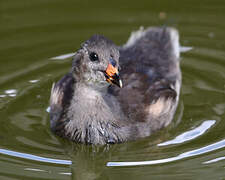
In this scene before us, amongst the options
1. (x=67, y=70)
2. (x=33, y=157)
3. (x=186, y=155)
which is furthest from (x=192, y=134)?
(x=67, y=70)

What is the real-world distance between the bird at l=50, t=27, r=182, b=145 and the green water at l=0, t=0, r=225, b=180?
0.70 ft

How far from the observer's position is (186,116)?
9.62m

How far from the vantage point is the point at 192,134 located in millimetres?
8938

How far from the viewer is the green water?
26.7ft

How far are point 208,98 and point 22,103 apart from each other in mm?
3179

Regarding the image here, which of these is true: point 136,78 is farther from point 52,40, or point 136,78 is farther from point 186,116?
point 52,40

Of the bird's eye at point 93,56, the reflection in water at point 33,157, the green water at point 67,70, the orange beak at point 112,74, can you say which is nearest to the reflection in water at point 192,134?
the green water at point 67,70

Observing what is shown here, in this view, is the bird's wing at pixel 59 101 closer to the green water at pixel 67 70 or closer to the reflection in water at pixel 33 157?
the green water at pixel 67 70

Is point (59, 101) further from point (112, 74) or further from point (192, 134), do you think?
point (192, 134)

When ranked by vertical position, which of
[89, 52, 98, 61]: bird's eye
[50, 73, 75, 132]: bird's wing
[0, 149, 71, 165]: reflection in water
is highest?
[89, 52, 98, 61]: bird's eye

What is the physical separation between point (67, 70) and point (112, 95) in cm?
220

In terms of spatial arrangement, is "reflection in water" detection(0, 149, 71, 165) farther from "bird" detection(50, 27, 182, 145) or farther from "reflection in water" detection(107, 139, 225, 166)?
"reflection in water" detection(107, 139, 225, 166)

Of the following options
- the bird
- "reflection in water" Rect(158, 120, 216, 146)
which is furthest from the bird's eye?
"reflection in water" Rect(158, 120, 216, 146)

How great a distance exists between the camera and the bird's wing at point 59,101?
8898 mm
